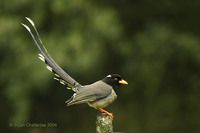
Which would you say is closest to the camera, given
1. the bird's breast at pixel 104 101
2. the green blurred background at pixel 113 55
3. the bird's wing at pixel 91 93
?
the bird's wing at pixel 91 93

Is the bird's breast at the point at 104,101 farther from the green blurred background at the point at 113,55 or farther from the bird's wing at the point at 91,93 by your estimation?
the green blurred background at the point at 113,55

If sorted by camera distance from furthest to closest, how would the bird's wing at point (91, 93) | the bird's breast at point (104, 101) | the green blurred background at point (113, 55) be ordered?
the green blurred background at point (113, 55) → the bird's breast at point (104, 101) → the bird's wing at point (91, 93)

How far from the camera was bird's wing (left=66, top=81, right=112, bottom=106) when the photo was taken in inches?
119

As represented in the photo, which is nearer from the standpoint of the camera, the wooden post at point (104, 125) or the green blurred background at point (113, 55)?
the wooden post at point (104, 125)

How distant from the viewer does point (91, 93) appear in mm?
3123

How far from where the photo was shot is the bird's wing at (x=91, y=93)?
9.95 ft

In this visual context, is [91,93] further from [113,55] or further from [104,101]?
[113,55]

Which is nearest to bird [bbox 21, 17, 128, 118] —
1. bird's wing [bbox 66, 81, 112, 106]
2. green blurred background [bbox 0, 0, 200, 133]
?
bird's wing [bbox 66, 81, 112, 106]

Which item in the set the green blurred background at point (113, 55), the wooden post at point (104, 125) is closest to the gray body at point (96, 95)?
the wooden post at point (104, 125)

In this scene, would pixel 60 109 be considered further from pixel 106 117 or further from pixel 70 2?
pixel 106 117

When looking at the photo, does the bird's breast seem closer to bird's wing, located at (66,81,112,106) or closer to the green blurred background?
bird's wing, located at (66,81,112,106)

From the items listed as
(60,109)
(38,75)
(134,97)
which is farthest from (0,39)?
(134,97)

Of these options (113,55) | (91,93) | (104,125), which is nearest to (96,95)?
(91,93)

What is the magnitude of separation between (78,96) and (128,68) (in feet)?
14.6
